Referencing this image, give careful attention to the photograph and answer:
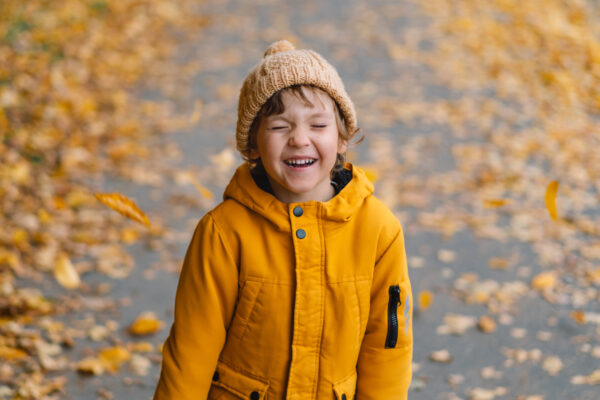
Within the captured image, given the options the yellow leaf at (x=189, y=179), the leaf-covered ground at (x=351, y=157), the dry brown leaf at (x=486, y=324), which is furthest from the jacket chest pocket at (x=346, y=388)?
the yellow leaf at (x=189, y=179)

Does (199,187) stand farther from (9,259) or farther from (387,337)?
(387,337)

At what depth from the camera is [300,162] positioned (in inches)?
71.9

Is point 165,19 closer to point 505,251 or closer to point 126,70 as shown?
point 126,70

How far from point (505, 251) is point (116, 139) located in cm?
359

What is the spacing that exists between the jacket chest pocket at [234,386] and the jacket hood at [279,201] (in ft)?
1.63

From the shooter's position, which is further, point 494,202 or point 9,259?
point 494,202

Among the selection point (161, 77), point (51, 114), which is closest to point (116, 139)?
point (51, 114)

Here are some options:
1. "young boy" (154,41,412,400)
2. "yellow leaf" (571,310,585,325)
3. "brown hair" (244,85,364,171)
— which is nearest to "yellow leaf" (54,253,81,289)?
"young boy" (154,41,412,400)

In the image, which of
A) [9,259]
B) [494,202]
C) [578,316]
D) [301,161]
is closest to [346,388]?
[301,161]

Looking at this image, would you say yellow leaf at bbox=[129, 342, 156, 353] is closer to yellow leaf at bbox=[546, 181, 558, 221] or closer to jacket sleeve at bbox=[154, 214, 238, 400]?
jacket sleeve at bbox=[154, 214, 238, 400]

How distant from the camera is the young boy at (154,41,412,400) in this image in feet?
5.93

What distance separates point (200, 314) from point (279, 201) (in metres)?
0.42

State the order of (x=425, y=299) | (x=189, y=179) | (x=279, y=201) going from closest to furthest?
1. (x=279, y=201)
2. (x=425, y=299)
3. (x=189, y=179)

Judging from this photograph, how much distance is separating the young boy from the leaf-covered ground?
115 centimetres
